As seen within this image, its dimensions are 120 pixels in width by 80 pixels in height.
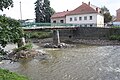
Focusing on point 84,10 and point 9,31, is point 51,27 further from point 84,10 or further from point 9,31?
point 9,31

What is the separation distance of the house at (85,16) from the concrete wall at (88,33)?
613cm

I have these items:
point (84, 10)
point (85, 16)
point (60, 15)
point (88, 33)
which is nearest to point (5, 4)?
point (88, 33)

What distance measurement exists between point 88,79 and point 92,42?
31392 mm

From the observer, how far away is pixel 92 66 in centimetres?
2553

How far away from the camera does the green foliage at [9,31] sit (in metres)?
9.99

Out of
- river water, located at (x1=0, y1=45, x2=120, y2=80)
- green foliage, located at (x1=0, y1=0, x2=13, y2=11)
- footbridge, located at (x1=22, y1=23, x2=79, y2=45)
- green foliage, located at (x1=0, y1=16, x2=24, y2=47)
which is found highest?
green foliage, located at (x1=0, y1=0, x2=13, y2=11)

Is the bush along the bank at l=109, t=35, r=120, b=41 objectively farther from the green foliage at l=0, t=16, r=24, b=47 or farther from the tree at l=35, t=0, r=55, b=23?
the green foliage at l=0, t=16, r=24, b=47

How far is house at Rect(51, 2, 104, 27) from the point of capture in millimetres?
66188

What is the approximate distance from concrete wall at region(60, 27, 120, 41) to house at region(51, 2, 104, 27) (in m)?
6.13

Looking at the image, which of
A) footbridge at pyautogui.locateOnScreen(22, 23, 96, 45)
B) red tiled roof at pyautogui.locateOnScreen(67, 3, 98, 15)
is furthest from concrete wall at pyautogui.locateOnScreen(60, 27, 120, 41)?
red tiled roof at pyautogui.locateOnScreen(67, 3, 98, 15)

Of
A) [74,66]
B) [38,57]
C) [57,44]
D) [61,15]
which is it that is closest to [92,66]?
[74,66]

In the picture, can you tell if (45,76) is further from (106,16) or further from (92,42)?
(106,16)

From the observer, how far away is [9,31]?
10.4 m

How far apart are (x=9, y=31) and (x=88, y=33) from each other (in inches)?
1847
